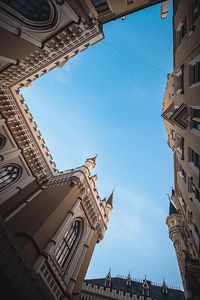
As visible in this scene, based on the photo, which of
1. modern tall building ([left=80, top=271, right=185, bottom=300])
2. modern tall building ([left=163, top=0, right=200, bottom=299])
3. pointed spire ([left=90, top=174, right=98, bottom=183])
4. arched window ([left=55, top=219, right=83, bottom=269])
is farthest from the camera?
modern tall building ([left=80, top=271, right=185, bottom=300])

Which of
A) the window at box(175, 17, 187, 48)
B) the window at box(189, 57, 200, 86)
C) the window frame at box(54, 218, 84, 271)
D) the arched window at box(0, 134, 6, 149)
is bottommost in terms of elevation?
the window frame at box(54, 218, 84, 271)

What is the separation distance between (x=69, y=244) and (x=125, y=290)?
2065 cm

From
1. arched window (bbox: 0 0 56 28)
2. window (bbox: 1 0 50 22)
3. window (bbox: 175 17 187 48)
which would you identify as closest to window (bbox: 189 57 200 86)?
window (bbox: 175 17 187 48)

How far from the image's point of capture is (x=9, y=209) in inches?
725

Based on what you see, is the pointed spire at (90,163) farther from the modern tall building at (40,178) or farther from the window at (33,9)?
the window at (33,9)

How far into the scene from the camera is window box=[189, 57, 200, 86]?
12.9m

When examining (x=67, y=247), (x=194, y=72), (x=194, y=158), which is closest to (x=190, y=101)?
(x=194, y=72)

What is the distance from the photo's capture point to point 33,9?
15.0 metres

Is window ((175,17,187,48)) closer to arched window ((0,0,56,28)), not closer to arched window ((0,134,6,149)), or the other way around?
arched window ((0,0,56,28))

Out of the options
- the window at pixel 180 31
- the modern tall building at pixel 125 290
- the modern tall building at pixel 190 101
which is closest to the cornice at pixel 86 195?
the modern tall building at pixel 125 290

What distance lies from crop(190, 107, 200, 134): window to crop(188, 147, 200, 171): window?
5.81ft

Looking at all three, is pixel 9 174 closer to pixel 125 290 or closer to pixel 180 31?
pixel 180 31

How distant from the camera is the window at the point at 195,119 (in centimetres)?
1364

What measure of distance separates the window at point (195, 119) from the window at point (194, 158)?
1.77 m
